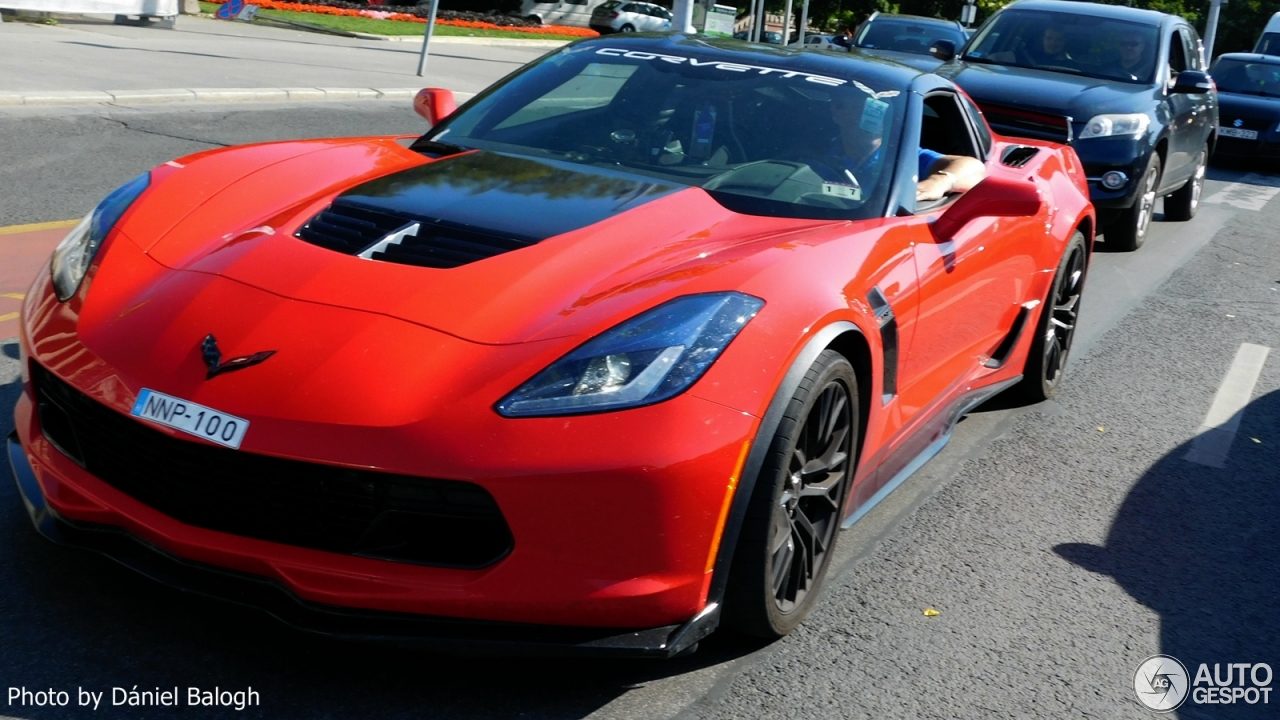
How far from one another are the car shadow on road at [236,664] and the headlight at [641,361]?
54 centimetres

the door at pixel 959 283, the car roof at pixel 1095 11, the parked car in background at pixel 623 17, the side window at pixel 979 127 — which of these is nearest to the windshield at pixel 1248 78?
the car roof at pixel 1095 11

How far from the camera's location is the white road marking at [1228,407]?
17.7 feet

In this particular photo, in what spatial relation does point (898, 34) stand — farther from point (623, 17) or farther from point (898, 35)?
point (623, 17)

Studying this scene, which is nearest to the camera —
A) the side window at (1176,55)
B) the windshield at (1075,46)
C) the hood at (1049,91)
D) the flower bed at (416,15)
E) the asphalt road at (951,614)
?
the asphalt road at (951,614)

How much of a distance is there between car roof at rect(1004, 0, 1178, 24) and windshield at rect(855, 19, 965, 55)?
5.81 metres

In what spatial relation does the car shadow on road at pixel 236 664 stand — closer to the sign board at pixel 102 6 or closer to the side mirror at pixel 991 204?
the side mirror at pixel 991 204

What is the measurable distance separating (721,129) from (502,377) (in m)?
1.65

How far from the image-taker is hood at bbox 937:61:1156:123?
9250 millimetres

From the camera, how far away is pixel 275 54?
1967 cm

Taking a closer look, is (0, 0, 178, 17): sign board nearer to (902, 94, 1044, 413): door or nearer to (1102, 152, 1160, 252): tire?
(1102, 152, 1160, 252): tire

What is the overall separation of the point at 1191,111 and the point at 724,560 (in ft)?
30.9

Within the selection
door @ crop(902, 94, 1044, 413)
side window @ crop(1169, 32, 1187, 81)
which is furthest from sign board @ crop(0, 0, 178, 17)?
door @ crop(902, 94, 1044, 413)

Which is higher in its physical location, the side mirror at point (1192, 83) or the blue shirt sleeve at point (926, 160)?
the blue shirt sleeve at point (926, 160)

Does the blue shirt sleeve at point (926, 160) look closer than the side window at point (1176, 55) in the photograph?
Yes
